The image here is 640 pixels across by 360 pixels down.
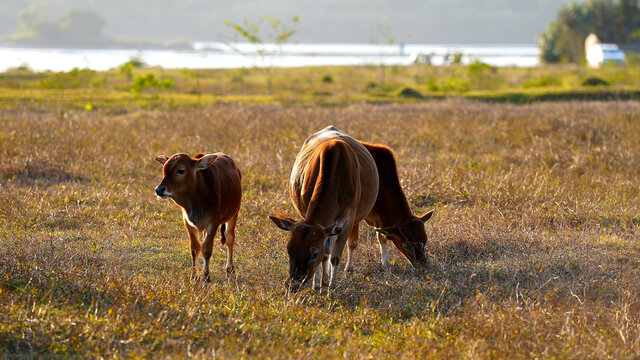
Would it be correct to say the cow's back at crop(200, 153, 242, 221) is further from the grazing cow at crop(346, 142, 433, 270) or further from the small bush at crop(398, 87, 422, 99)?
the small bush at crop(398, 87, 422, 99)

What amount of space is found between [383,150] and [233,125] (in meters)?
10.5

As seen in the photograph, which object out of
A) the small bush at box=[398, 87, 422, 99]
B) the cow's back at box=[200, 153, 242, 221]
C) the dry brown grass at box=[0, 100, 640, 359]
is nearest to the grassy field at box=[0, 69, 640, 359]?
the dry brown grass at box=[0, 100, 640, 359]

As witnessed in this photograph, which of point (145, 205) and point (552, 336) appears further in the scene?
point (145, 205)

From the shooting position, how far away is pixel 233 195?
850 centimetres

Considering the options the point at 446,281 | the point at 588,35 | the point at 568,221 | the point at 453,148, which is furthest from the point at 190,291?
the point at 588,35

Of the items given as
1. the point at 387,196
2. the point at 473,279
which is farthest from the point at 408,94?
the point at 473,279

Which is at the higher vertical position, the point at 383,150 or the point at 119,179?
the point at 383,150

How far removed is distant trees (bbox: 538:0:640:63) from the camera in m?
81.2

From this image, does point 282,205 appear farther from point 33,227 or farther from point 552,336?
point 552,336

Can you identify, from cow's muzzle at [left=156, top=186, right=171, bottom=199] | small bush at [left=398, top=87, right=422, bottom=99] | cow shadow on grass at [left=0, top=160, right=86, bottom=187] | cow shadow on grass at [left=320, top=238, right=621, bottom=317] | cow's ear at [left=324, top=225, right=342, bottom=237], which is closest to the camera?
cow's ear at [left=324, top=225, right=342, bottom=237]

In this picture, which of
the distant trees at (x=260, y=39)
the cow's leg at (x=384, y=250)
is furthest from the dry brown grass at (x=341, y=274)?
the distant trees at (x=260, y=39)

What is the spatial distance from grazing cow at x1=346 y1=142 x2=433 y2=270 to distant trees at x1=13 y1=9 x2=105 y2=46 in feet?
491

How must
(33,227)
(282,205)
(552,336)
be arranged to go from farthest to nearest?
(282,205) → (33,227) → (552,336)

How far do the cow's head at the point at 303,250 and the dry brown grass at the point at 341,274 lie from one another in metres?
0.19
